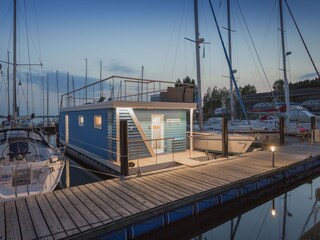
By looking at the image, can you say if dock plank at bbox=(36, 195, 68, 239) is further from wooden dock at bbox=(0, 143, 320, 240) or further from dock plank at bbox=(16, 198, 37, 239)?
dock plank at bbox=(16, 198, 37, 239)

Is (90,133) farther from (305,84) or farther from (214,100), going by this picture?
(305,84)

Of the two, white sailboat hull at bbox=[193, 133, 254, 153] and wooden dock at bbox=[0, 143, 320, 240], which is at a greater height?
white sailboat hull at bbox=[193, 133, 254, 153]

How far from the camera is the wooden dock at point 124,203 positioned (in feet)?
15.3

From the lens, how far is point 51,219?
496 centimetres

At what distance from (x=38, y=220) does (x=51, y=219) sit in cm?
26

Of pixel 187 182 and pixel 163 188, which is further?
pixel 187 182

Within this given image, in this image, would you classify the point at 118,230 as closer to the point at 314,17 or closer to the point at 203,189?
the point at 203,189

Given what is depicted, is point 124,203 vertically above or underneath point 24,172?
underneath

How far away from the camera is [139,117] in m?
11.2

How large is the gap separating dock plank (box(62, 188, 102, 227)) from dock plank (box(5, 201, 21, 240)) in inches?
49.3

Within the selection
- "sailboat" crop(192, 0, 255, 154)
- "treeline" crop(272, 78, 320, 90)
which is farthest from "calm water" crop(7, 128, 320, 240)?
"treeline" crop(272, 78, 320, 90)

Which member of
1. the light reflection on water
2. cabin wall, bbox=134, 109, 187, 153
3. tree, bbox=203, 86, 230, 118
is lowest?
the light reflection on water

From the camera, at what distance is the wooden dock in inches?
184

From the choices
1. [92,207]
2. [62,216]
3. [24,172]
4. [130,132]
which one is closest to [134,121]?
[130,132]
